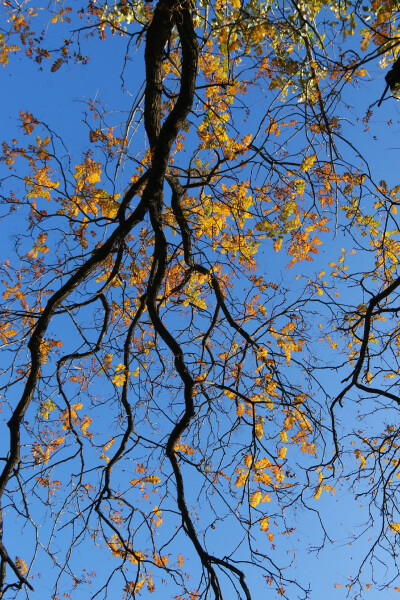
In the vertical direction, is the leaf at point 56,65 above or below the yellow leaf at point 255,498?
above

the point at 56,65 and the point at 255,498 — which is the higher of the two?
the point at 56,65

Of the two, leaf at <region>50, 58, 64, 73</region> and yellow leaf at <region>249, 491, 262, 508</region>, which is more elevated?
leaf at <region>50, 58, 64, 73</region>

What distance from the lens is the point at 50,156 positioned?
4.47 m

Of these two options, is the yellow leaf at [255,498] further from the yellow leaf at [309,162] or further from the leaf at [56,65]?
the leaf at [56,65]

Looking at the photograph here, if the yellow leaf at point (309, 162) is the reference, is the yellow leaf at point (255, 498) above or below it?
below

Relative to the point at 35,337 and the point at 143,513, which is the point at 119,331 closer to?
the point at 35,337

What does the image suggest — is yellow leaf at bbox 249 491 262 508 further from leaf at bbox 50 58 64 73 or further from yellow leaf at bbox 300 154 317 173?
leaf at bbox 50 58 64 73

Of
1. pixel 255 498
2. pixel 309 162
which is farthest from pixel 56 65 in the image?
pixel 255 498

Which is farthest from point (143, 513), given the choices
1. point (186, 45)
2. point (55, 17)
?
point (55, 17)

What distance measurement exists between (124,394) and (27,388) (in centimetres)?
106

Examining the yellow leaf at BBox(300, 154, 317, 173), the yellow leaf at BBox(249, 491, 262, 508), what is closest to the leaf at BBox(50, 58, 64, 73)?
the yellow leaf at BBox(300, 154, 317, 173)

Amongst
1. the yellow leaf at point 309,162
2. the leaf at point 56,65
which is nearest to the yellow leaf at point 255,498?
the yellow leaf at point 309,162

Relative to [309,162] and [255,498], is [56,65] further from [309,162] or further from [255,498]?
[255,498]

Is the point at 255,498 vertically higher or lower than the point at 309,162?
lower
